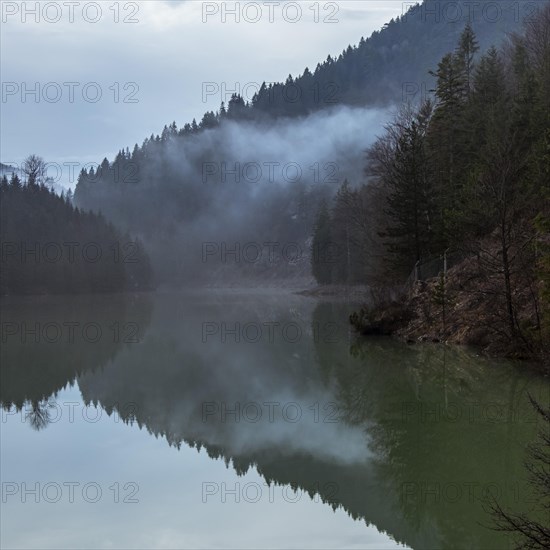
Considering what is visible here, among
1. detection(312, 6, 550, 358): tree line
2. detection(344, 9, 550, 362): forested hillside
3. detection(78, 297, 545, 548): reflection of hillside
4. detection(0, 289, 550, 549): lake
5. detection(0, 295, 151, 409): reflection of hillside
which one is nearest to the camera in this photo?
detection(0, 289, 550, 549): lake

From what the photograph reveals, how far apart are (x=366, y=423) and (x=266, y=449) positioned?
9.50 feet

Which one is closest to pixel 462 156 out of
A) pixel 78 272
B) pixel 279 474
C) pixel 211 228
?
pixel 279 474

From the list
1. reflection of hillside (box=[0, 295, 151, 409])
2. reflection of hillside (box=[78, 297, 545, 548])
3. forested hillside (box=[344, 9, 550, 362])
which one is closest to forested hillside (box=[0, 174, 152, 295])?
reflection of hillside (box=[0, 295, 151, 409])

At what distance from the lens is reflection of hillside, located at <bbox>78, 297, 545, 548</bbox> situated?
9.77 meters

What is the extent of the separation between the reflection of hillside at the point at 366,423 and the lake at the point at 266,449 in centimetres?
5

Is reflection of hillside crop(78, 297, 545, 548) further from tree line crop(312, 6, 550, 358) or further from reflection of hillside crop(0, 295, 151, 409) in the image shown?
tree line crop(312, 6, 550, 358)

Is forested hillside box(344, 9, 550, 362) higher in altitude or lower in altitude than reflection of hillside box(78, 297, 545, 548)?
higher

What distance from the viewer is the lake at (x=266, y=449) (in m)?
9.12

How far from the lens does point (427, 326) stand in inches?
1175

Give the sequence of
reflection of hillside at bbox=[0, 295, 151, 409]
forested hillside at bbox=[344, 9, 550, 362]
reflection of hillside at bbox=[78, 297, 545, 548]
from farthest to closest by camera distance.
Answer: forested hillside at bbox=[344, 9, 550, 362], reflection of hillside at bbox=[0, 295, 151, 409], reflection of hillside at bbox=[78, 297, 545, 548]

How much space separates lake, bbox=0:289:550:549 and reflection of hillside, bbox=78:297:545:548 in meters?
0.05

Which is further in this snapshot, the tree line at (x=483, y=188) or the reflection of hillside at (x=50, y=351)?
the tree line at (x=483, y=188)

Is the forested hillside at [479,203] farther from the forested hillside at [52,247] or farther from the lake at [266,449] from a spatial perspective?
the forested hillside at [52,247]

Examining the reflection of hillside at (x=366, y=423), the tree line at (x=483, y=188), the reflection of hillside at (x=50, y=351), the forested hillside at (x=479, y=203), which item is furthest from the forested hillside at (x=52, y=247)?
the reflection of hillside at (x=366, y=423)
